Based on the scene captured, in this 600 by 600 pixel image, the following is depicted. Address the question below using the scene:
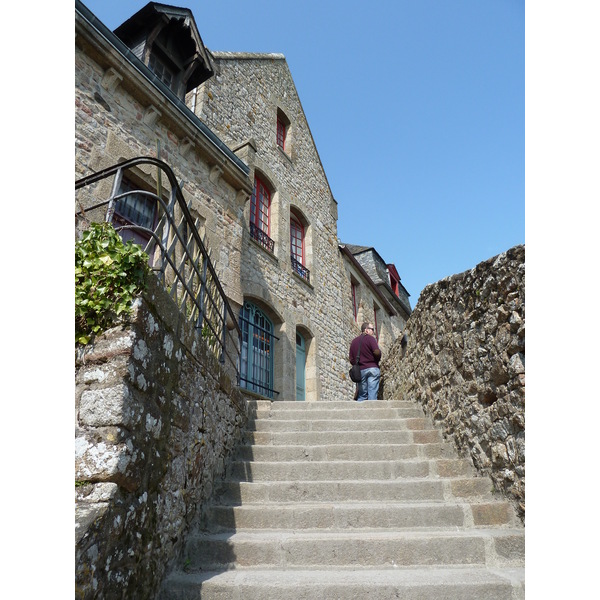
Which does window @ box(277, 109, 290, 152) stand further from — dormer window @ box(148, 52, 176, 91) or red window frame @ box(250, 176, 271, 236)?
dormer window @ box(148, 52, 176, 91)

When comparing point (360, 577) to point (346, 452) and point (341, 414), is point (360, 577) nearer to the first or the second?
point (346, 452)

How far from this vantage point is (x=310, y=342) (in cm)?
986

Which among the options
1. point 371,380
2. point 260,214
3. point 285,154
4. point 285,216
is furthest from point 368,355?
point 285,154

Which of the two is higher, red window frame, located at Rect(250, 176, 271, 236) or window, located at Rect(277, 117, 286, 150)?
window, located at Rect(277, 117, 286, 150)

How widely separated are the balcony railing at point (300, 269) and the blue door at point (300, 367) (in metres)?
1.30

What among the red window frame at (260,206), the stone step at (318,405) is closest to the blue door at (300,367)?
the red window frame at (260,206)

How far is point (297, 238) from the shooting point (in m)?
10.6

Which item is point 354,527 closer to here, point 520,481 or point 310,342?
point 520,481

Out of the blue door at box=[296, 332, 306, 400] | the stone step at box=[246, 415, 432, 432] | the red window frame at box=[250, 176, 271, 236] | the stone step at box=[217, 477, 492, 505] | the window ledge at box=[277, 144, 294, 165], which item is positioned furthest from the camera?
the window ledge at box=[277, 144, 294, 165]

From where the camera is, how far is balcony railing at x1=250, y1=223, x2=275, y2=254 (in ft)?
28.2

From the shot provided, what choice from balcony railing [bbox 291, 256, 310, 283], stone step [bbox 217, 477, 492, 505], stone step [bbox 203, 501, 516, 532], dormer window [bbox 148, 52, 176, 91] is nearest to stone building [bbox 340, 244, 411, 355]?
balcony railing [bbox 291, 256, 310, 283]

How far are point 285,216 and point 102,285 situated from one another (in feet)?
25.5

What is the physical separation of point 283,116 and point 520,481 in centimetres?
991
